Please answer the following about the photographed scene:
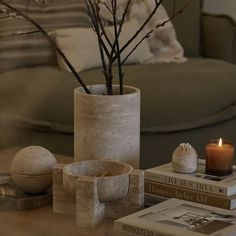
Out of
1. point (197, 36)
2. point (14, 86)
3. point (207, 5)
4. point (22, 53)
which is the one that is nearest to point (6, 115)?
point (14, 86)

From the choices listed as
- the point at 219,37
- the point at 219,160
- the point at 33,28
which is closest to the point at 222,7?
the point at 219,37

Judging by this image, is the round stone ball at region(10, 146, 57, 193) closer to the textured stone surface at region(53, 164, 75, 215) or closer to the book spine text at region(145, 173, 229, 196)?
the textured stone surface at region(53, 164, 75, 215)

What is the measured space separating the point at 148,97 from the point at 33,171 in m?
1.09

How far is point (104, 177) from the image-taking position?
1289 mm

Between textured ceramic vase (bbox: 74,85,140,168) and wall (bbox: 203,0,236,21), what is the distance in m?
2.36

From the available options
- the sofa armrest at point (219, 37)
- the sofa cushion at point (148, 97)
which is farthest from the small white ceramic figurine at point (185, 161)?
the sofa armrest at point (219, 37)

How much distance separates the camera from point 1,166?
5.61 feet

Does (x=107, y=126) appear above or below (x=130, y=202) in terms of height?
above

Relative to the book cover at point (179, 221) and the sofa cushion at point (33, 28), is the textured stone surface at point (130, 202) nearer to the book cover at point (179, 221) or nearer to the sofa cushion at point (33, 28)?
the book cover at point (179, 221)

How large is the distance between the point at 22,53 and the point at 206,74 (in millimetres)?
735

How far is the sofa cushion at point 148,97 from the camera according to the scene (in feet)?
7.79

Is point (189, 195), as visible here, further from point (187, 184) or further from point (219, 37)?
point (219, 37)

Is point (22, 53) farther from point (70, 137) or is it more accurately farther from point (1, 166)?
point (1, 166)

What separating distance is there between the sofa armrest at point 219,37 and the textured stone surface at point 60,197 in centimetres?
212
